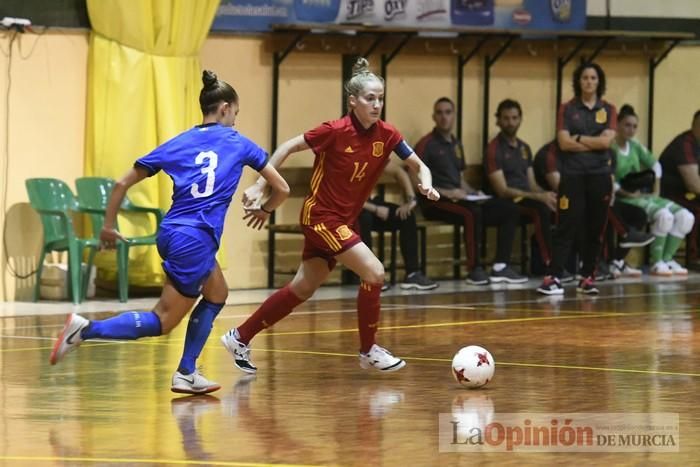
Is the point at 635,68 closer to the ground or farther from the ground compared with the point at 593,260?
farther from the ground

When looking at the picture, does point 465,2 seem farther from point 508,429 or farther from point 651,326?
point 508,429

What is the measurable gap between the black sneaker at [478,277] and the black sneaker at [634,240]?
1704mm

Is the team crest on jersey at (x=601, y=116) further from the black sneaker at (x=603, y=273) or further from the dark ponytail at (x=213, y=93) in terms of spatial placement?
the dark ponytail at (x=213, y=93)

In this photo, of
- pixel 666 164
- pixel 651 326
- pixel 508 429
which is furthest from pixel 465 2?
pixel 508 429

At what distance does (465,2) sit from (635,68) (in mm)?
2489

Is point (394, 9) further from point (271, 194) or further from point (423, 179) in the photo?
point (271, 194)

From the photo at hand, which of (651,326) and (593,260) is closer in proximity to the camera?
(651,326)

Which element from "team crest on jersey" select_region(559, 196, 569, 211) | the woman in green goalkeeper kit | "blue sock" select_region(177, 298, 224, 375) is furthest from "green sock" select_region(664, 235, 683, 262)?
"blue sock" select_region(177, 298, 224, 375)

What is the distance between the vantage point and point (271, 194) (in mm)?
7445

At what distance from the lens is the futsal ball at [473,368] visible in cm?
722

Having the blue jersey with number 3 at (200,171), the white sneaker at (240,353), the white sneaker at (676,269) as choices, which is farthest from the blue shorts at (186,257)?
the white sneaker at (676,269)

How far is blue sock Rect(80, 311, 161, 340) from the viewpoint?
6918mm

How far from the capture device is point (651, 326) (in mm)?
10250

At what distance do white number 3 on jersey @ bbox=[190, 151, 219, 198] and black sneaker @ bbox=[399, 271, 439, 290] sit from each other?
663 cm
